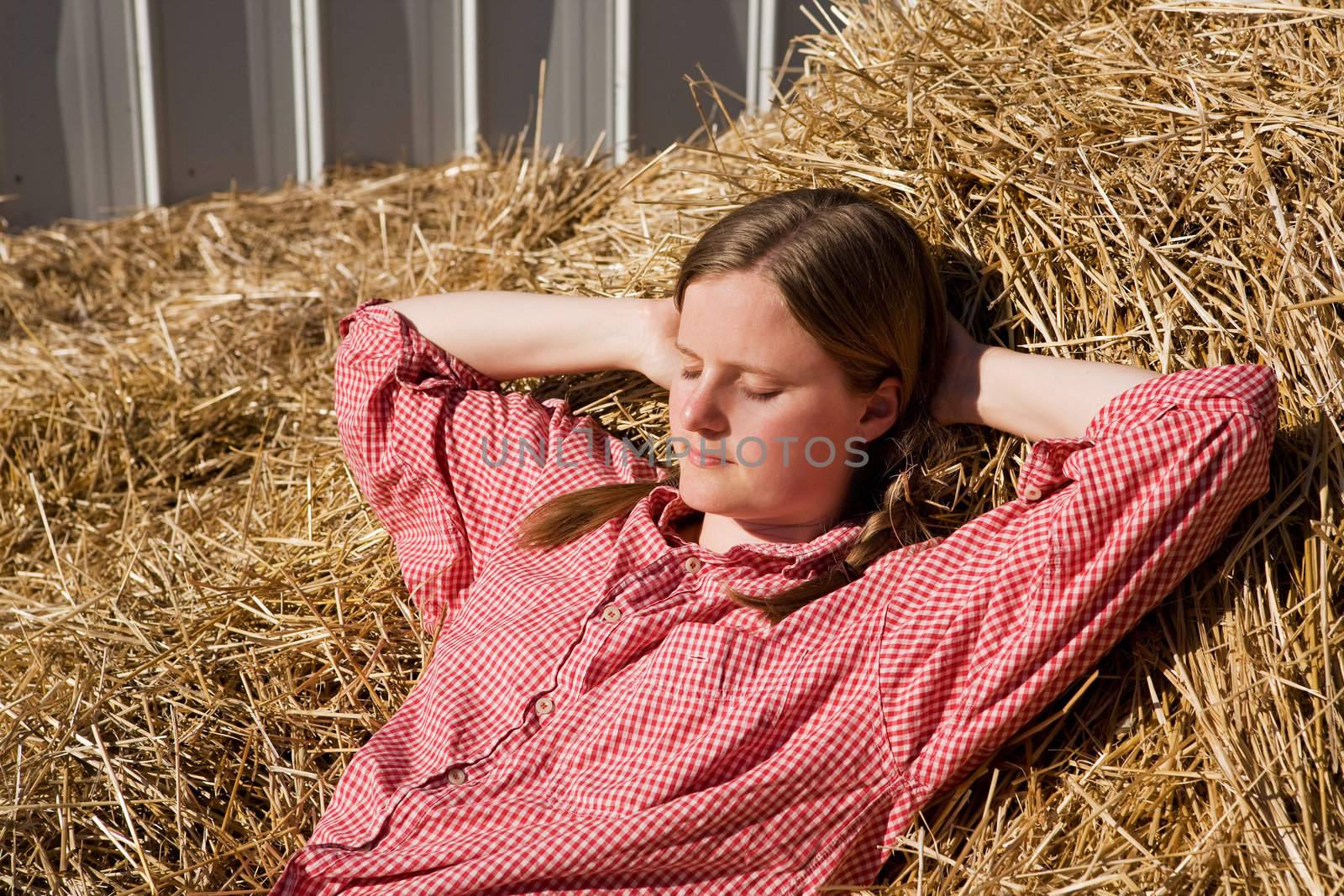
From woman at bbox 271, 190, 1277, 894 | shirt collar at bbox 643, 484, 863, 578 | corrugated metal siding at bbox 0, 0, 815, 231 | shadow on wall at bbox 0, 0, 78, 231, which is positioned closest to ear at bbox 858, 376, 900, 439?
woman at bbox 271, 190, 1277, 894

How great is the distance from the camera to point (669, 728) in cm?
158

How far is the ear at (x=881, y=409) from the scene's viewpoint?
1.73m

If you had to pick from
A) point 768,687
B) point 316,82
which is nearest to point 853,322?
point 768,687

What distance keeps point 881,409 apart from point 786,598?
0.31m

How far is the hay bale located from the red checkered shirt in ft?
0.36

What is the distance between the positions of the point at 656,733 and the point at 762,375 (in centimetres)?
48

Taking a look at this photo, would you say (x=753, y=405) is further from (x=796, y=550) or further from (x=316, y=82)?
(x=316, y=82)

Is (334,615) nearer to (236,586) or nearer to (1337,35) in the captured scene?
(236,586)

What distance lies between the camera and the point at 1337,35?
1863 millimetres

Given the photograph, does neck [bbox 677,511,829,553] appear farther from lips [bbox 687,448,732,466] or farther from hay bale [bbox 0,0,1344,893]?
hay bale [bbox 0,0,1344,893]

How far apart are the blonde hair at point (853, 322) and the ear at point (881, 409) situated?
0.4 inches

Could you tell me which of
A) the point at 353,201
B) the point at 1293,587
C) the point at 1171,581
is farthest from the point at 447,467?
the point at 353,201

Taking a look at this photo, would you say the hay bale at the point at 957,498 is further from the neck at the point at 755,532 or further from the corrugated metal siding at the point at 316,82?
the corrugated metal siding at the point at 316,82

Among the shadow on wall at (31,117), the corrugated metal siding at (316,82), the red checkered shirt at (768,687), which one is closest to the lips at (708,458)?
the red checkered shirt at (768,687)
